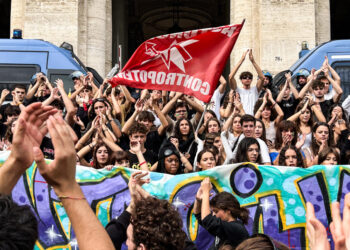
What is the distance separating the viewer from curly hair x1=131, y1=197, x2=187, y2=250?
304cm

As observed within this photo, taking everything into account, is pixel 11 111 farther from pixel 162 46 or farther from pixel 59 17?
pixel 59 17

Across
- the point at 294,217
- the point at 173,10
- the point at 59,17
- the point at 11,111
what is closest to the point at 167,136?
the point at 11,111

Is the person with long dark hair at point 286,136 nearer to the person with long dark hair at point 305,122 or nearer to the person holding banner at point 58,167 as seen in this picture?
the person with long dark hair at point 305,122

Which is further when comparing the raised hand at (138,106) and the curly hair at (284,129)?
the raised hand at (138,106)

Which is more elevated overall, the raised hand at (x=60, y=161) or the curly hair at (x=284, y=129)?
the curly hair at (x=284, y=129)

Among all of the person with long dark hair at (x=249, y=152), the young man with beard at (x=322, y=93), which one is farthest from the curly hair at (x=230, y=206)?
the young man with beard at (x=322, y=93)

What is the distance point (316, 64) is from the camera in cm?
1277

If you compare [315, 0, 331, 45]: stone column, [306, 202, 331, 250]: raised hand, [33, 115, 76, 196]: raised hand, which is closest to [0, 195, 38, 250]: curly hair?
[33, 115, 76, 196]: raised hand

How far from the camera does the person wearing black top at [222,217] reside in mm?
4902

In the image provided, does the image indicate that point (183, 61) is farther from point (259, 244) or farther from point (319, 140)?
point (259, 244)

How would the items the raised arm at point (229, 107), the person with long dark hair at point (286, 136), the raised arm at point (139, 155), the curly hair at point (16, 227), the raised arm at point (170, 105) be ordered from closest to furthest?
the curly hair at point (16, 227) → the raised arm at point (139, 155) → the person with long dark hair at point (286, 136) → the raised arm at point (170, 105) → the raised arm at point (229, 107)

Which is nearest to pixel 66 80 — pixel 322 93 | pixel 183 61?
pixel 183 61

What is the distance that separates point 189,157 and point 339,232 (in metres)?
6.37

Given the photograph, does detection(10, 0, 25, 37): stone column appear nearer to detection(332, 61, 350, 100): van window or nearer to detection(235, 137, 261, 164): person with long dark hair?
detection(332, 61, 350, 100): van window
